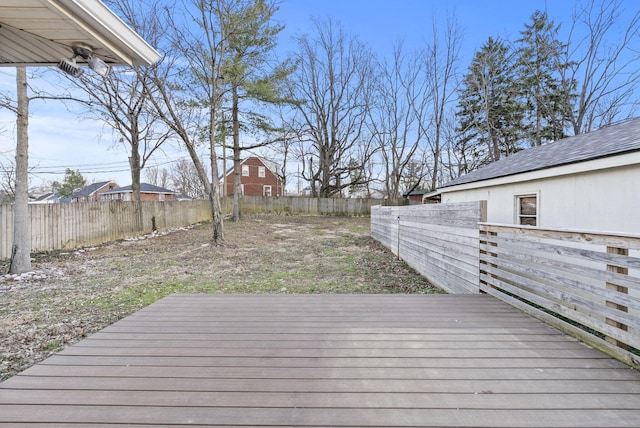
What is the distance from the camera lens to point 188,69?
10258mm

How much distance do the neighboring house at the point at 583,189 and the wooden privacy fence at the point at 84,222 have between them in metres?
11.2

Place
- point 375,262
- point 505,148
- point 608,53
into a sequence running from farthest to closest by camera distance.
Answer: point 505,148, point 608,53, point 375,262

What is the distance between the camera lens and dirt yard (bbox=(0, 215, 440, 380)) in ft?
11.4

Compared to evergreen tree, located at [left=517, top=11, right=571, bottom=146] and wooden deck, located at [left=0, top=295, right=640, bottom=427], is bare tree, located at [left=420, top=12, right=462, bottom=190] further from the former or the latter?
wooden deck, located at [left=0, top=295, right=640, bottom=427]

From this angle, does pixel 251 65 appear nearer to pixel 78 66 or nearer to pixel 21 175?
pixel 21 175

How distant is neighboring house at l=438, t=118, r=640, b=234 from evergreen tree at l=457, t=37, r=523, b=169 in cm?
1485

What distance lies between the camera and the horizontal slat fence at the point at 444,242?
13.6 ft

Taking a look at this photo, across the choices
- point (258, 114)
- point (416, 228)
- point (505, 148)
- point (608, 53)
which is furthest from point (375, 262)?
point (505, 148)

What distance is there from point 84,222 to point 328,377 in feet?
34.3

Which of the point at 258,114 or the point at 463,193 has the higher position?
the point at 258,114

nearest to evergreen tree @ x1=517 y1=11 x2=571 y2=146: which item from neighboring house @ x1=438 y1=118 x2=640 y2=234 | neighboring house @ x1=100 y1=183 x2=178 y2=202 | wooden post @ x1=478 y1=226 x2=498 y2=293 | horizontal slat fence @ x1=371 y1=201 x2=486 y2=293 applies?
neighboring house @ x1=438 y1=118 x2=640 y2=234

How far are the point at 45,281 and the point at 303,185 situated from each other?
109 ft

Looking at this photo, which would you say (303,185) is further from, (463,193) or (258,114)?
(463,193)

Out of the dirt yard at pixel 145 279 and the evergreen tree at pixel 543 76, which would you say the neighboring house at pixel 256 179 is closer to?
the dirt yard at pixel 145 279
